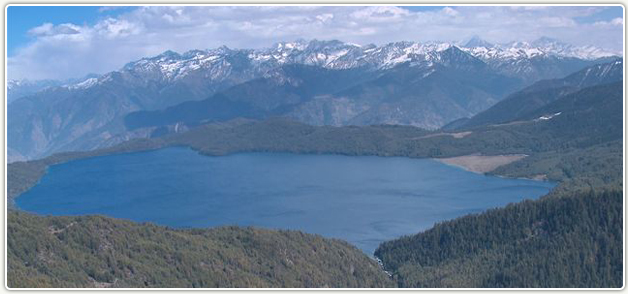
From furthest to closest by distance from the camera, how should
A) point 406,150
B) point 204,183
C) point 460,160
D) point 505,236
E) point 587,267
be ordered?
point 406,150 < point 460,160 < point 204,183 < point 505,236 < point 587,267

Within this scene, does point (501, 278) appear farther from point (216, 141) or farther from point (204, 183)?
point (216, 141)

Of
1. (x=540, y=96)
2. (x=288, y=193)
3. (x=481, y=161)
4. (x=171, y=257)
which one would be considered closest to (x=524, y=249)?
(x=171, y=257)

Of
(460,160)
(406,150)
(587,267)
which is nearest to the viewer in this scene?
(587,267)

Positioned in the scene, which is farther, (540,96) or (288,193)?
(540,96)

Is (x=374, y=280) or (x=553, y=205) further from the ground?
(x=553, y=205)

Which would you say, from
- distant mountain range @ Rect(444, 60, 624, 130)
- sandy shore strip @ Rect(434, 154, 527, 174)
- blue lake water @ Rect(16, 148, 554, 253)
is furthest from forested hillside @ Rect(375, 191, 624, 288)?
distant mountain range @ Rect(444, 60, 624, 130)

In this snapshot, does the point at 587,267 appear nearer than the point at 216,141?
Yes

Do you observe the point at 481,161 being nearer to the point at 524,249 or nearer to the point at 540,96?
the point at 540,96

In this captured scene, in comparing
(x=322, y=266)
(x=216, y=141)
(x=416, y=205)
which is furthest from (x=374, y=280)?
(x=216, y=141)
